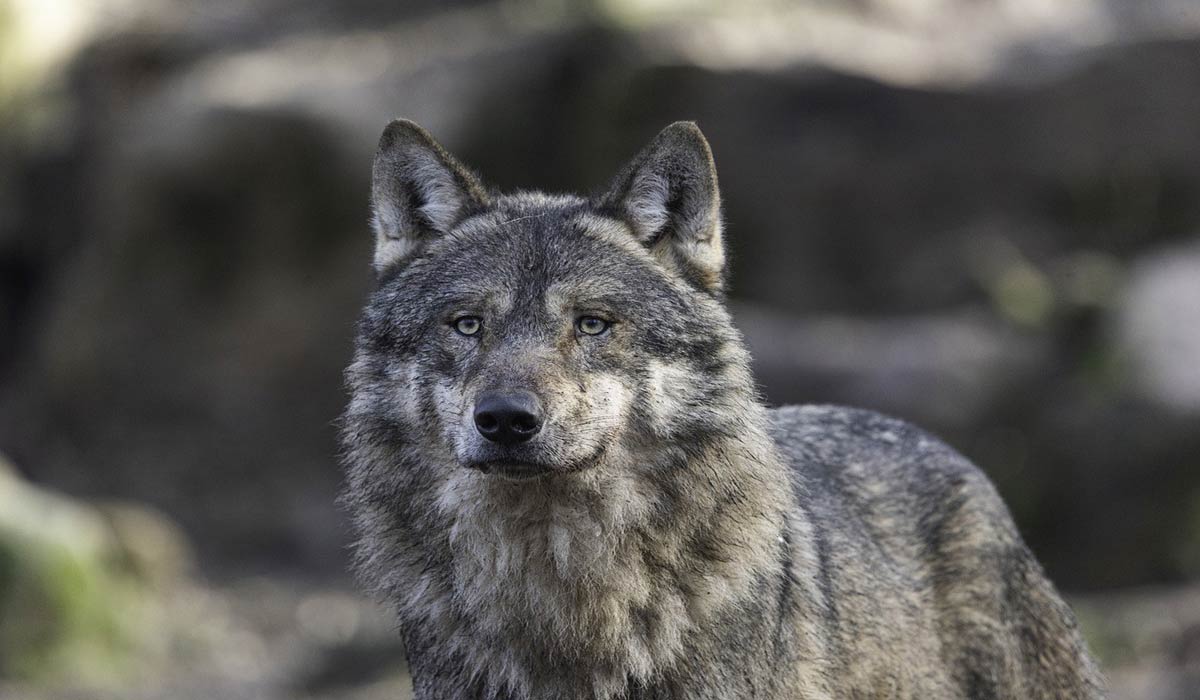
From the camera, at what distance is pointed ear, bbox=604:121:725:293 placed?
5.39 meters

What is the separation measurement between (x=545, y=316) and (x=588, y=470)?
0.55 meters

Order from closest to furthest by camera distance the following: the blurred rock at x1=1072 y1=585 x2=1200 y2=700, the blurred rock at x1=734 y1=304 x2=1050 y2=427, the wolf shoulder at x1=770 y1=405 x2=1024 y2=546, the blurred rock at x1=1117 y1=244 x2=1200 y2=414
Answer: the wolf shoulder at x1=770 y1=405 x2=1024 y2=546 → the blurred rock at x1=1072 y1=585 x2=1200 y2=700 → the blurred rock at x1=1117 y1=244 x2=1200 y2=414 → the blurred rock at x1=734 y1=304 x2=1050 y2=427

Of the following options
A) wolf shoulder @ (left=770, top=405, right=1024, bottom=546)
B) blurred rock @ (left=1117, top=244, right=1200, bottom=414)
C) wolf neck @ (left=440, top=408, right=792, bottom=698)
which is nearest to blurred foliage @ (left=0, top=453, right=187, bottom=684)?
wolf shoulder @ (left=770, top=405, right=1024, bottom=546)

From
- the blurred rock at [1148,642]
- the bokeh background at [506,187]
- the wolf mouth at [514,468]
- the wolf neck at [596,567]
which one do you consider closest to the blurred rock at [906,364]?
the bokeh background at [506,187]

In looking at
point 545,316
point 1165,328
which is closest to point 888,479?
point 545,316

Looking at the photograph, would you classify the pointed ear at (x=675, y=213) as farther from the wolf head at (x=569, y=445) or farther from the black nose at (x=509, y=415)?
the black nose at (x=509, y=415)

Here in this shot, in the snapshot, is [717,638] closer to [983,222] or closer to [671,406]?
[671,406]

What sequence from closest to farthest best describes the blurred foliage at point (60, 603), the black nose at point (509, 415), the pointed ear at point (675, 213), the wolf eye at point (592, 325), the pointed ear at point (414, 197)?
the black nose at point (509, 415)
the wolf eye at point (592, 325)
the pointed ear at point (675, 213)
the pointed ear at point (414, 197)
the blurred foliage at point (60, 603)

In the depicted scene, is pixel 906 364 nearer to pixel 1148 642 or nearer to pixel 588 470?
pixel 1148 642

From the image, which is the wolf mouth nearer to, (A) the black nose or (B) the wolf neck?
(A) the black nose

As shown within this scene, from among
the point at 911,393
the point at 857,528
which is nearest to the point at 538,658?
the point at 857,528

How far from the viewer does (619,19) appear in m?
17.3

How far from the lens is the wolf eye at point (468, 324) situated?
5125 mm

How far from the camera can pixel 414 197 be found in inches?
223
